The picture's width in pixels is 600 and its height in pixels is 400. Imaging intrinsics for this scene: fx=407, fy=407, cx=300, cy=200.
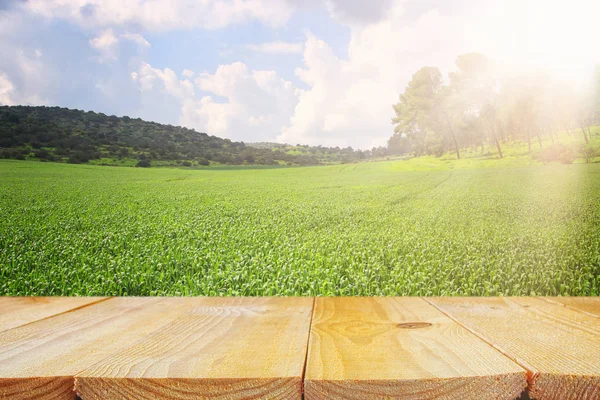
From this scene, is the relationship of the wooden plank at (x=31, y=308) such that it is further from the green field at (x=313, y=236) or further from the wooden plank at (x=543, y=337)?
the wooden plank at (x=543, y=337)

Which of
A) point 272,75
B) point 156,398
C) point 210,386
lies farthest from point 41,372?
point 272,75

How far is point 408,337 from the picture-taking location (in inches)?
45.3

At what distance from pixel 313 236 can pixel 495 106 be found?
2.45m

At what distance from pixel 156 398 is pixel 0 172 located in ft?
13.9

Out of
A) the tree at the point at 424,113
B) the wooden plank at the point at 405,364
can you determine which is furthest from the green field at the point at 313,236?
the wooden plank at the point at 405,364

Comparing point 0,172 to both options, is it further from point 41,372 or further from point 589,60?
point 589,60

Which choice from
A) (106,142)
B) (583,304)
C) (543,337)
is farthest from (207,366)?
(106,142)

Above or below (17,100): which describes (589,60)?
above

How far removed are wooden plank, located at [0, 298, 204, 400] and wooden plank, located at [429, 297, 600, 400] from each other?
1.03 m

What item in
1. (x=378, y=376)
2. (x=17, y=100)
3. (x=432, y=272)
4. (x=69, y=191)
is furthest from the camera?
(x=69, y=191)

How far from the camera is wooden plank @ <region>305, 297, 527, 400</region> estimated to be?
85cm

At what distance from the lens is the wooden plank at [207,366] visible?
34.4 inches

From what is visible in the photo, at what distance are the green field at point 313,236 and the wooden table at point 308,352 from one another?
1.72 meters

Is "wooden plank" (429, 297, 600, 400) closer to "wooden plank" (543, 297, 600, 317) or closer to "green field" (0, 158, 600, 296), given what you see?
"wooden plank" (543, 297, 600, 317)
